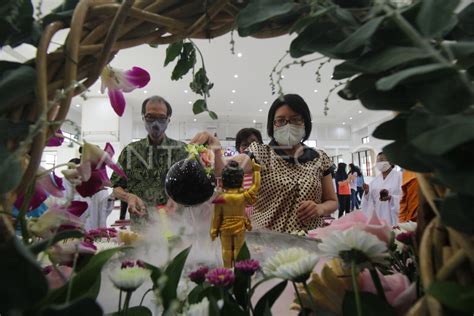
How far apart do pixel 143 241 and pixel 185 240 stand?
0.28 ft

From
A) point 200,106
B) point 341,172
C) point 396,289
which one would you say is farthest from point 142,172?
point 341,172

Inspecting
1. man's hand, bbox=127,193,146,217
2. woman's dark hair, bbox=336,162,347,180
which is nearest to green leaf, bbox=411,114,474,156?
man's hand, bbox=127,193,146,217

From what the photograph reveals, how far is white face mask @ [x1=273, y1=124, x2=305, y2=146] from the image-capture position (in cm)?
124

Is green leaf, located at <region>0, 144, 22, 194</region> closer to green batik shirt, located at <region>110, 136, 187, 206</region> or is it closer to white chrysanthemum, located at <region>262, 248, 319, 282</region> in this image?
white chrysanthemum, located at <region>262, 248, 319, 282</region>

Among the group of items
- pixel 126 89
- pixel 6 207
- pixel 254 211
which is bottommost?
pixel 254 211

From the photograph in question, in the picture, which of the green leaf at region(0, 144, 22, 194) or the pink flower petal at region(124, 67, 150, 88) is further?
the pink flower petal at region(124, 67, 150, 88)

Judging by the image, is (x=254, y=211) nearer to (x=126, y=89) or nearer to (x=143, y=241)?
(x=143, y=241)

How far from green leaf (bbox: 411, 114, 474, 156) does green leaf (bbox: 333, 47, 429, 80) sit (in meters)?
0.04

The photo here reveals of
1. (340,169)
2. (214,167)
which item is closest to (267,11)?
(214,167)

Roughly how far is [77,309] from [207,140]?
0.51m

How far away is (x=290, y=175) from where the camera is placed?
1.25 m

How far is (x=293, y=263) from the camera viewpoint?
23cm

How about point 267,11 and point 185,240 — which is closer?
point 267,11

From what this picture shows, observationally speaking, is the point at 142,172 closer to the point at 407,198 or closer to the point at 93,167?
the point at 93,167
